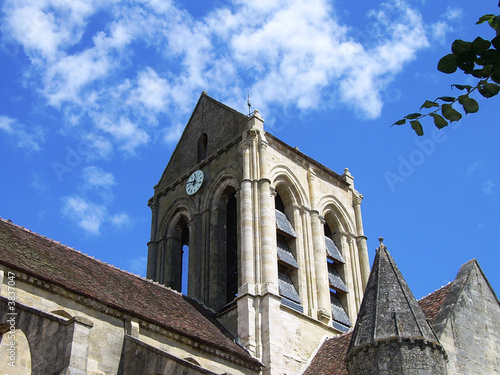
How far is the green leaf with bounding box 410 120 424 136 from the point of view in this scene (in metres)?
4.52

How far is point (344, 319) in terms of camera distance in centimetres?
2111

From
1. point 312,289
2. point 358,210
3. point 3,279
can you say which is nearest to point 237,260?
point 312,289

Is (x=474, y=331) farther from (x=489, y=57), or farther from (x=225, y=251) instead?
(x=489, y=57)

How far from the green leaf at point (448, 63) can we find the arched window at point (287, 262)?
604 inches

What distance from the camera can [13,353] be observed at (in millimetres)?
12062

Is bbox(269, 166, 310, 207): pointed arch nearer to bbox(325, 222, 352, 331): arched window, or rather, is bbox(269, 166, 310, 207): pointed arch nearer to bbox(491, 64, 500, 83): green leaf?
bbox(325, 222, 352, 331): arched window

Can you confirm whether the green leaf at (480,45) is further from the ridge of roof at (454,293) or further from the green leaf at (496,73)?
the ridge of roof at (454,293)

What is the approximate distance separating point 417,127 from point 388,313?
10.3 meters

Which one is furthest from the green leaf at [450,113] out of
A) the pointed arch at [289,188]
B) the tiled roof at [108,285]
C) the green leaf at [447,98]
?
the pointed arch at [289,188]

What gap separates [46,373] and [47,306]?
2.55 metres

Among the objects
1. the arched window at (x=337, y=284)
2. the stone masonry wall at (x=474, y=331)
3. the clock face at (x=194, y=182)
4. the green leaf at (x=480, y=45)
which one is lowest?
the green leaf at (x=480, y=45)

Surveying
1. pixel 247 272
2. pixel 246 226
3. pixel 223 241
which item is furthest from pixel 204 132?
pixel 247 272

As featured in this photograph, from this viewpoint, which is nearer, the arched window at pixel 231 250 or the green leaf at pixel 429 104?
the green leaf at pixel 429 104

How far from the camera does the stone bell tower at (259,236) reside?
18.7 m
